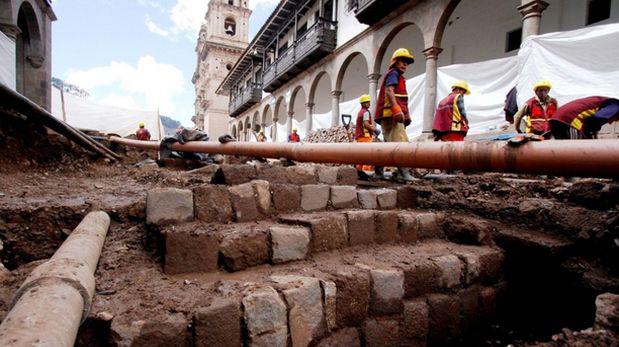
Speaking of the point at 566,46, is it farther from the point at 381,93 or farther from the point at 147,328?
the point at 147,328

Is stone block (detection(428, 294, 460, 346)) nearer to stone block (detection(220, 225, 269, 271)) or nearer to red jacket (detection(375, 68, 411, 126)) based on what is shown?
stone block (detection(220, 225, 269, 271))

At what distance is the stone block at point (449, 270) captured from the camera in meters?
2.21

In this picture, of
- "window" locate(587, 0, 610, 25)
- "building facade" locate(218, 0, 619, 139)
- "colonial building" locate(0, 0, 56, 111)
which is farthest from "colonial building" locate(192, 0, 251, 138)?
"window" locate(587, 0, 610, 25)

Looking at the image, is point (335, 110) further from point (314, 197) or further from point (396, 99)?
point (314, 197)

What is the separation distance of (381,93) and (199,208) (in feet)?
11.2

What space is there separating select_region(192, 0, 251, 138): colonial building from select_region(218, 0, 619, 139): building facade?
50.7 ft

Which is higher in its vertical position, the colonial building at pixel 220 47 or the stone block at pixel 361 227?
the colonial building at pixel 220 47

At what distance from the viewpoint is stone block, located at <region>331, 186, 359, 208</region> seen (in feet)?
8.82

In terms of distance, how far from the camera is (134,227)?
213 centimetres

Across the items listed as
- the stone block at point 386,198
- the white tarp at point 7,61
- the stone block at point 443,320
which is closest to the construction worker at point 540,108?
the stone block at point 386,198

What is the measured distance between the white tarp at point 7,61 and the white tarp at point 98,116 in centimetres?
707

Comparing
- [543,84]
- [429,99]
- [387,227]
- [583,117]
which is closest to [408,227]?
[387,227]

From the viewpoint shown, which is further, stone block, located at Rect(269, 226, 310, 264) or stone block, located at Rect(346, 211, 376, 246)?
stone block, located at Rect(346, 211, 376, 246)

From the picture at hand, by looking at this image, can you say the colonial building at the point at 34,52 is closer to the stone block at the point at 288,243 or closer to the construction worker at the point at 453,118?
the stone block at the point at 288,243
